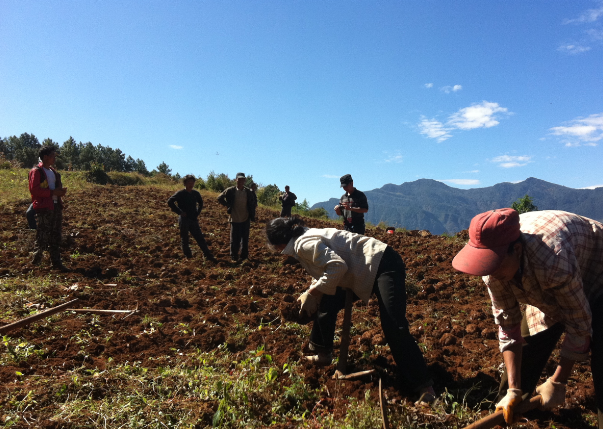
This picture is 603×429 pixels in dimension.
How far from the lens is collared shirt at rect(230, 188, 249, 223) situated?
6617 mm

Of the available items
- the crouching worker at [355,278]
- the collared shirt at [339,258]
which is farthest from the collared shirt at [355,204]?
the collared shirt at [339,258]

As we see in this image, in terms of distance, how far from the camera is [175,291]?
5.17 m

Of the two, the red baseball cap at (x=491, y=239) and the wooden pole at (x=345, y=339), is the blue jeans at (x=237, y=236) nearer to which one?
the wooden pole at (x=345, y=339)

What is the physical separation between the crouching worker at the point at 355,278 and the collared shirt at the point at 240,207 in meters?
3.82

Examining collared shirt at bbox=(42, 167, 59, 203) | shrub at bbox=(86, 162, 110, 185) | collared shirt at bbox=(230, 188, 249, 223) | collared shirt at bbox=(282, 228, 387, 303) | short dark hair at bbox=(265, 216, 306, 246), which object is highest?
shrub at bbox=(86, 162, 110, 185)

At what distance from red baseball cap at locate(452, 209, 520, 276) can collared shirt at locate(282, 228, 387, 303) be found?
37.8 inches

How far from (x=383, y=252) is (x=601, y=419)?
4.72 ft

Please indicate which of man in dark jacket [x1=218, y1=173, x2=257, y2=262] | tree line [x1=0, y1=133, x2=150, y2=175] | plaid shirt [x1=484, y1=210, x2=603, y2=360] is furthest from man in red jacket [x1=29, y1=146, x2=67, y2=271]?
tree line [x1=0, y1=133, x2=150, y2=175]

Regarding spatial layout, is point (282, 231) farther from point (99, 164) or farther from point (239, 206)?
point (99, 164)

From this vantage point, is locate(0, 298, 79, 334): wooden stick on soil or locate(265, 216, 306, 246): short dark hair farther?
locate(0, 298, 79, 334): wooden stick on soil

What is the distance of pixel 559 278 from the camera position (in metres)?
1.71

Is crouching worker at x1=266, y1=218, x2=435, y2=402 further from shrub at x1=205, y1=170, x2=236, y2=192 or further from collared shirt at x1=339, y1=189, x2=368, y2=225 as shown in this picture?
shrub at x1=205, y1=170, x2=236, y2=192

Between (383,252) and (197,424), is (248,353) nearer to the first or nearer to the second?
(197,424)

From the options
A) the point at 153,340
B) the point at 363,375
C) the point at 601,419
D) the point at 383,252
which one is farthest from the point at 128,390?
the point at 601,419
